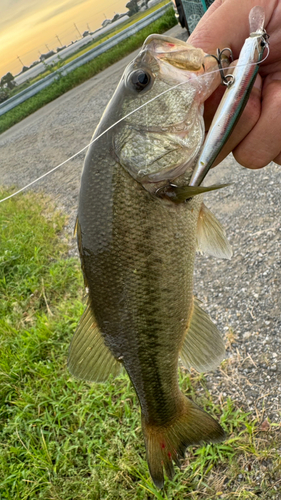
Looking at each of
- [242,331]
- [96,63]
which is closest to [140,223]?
[242,331]

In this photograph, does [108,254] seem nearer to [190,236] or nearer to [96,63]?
[190,236]

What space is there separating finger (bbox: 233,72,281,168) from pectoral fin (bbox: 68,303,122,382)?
0.98 metres

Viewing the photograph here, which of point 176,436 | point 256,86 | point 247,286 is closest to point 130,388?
point 247,286

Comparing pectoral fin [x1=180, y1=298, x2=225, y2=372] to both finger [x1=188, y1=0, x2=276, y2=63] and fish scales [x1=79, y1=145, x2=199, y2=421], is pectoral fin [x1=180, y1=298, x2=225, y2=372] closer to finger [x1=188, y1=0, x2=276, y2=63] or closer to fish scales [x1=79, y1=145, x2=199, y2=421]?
fish scales [x1=79, y1=145, x2=199, y2=421]

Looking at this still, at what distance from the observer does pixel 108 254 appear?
1.51 meters

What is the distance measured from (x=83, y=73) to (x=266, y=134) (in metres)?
15.5

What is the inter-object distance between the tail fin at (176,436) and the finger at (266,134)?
1.16 m

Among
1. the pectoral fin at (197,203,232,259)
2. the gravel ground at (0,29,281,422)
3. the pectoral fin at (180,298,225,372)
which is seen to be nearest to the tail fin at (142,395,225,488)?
the pectoral fin at (180,298,225,372)

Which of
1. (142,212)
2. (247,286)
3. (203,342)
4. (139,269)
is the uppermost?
(142,212)

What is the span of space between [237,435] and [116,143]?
2.09 m

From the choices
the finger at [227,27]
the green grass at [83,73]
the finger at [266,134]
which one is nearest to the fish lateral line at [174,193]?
the finger at [266,134]

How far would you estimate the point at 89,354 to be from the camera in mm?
1651

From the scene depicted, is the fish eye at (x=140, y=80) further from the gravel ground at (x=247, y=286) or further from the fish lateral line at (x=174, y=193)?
the gravel ground at (x=247, y=286)

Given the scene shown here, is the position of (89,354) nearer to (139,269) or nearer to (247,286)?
(139,269)
